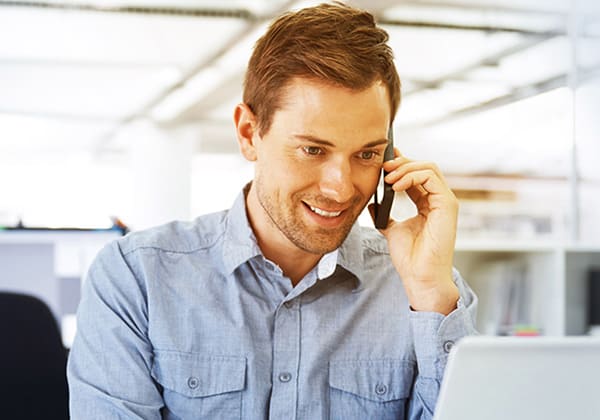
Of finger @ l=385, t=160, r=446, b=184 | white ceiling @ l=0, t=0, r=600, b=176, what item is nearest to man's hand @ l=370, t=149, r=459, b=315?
finger @ l=385, t=160, r=446, b=184

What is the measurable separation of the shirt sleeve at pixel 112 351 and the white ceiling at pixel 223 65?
3.06 m

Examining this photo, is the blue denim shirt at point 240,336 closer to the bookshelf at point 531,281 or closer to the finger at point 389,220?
the finger at point 389,220

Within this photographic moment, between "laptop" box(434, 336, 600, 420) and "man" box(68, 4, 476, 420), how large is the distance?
1.77ft

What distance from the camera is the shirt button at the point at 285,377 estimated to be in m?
1.25

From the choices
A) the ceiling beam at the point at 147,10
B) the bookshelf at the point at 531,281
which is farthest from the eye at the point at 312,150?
the ceiling beam at the point at 147,10

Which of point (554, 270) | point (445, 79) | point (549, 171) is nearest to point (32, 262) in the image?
point (554, 270)

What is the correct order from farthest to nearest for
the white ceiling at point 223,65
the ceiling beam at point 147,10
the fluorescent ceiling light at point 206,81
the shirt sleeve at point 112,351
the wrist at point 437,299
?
the fluorescent ceiling light at point 206,81 < the white ceiling at point 223,65 < the ceiling beam at point 147,10 < the wrist at point 437,299 < the shirt sleeve at point 112,351

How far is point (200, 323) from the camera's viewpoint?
1.27 m

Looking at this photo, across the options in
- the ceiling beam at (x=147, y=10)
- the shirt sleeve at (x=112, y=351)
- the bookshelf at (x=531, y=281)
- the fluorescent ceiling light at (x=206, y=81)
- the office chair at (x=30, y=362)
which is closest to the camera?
the shirt sleeve at (x=112, y=351)

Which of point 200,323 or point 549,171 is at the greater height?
point 549,171

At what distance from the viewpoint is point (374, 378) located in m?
1.29

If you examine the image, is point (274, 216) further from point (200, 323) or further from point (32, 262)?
point (32, 262)

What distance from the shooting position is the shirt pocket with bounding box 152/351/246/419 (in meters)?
1.22

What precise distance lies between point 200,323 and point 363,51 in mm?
523
